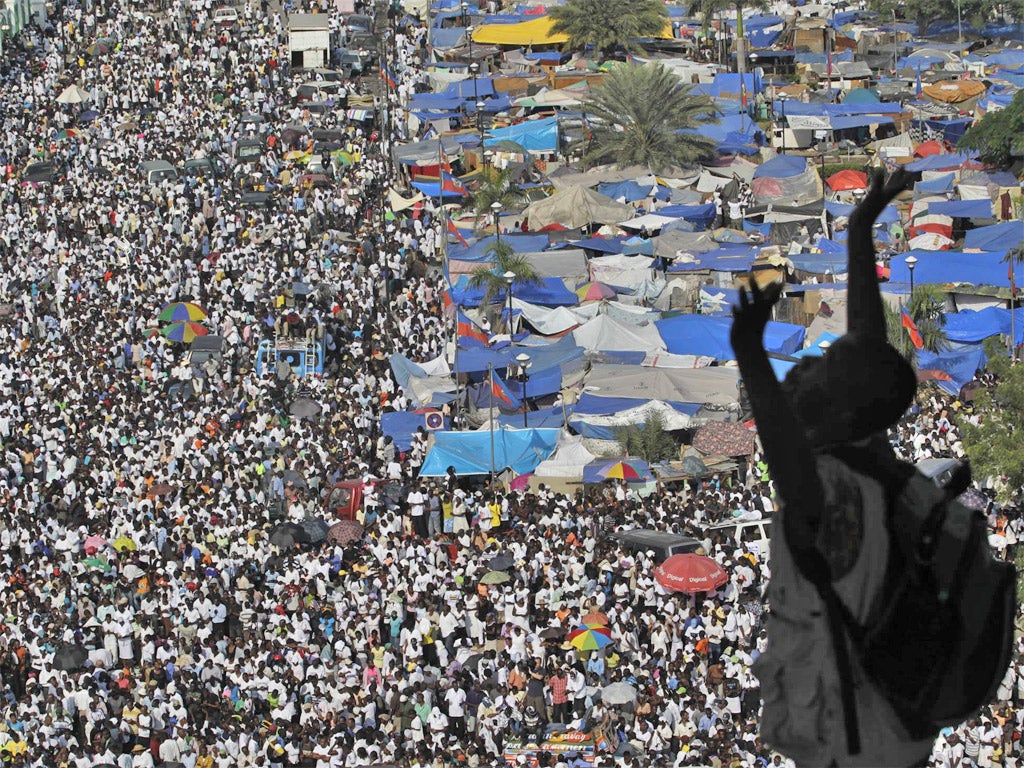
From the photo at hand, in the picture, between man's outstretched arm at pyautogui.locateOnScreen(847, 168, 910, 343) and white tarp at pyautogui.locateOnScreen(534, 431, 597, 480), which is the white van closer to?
white tarp at pyautogui.locateOnScreen(534, 431, 597, 480)

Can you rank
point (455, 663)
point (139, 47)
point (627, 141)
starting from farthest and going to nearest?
point (139, 47) → point (627, 141) → point (455, 663)

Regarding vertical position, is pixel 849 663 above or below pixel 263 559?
above

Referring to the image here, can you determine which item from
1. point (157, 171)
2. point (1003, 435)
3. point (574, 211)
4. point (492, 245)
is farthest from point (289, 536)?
point (157, 171)

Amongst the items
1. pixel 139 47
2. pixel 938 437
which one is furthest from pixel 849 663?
pixel 139 47

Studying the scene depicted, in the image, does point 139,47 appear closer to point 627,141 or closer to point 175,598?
point 627,141

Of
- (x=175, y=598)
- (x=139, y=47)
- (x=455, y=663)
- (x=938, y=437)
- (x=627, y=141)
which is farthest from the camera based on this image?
(x=139, y=47)

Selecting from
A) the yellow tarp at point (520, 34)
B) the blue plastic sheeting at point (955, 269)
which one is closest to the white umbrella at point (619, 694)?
the blue plastic sheeting at point (955, 269)
